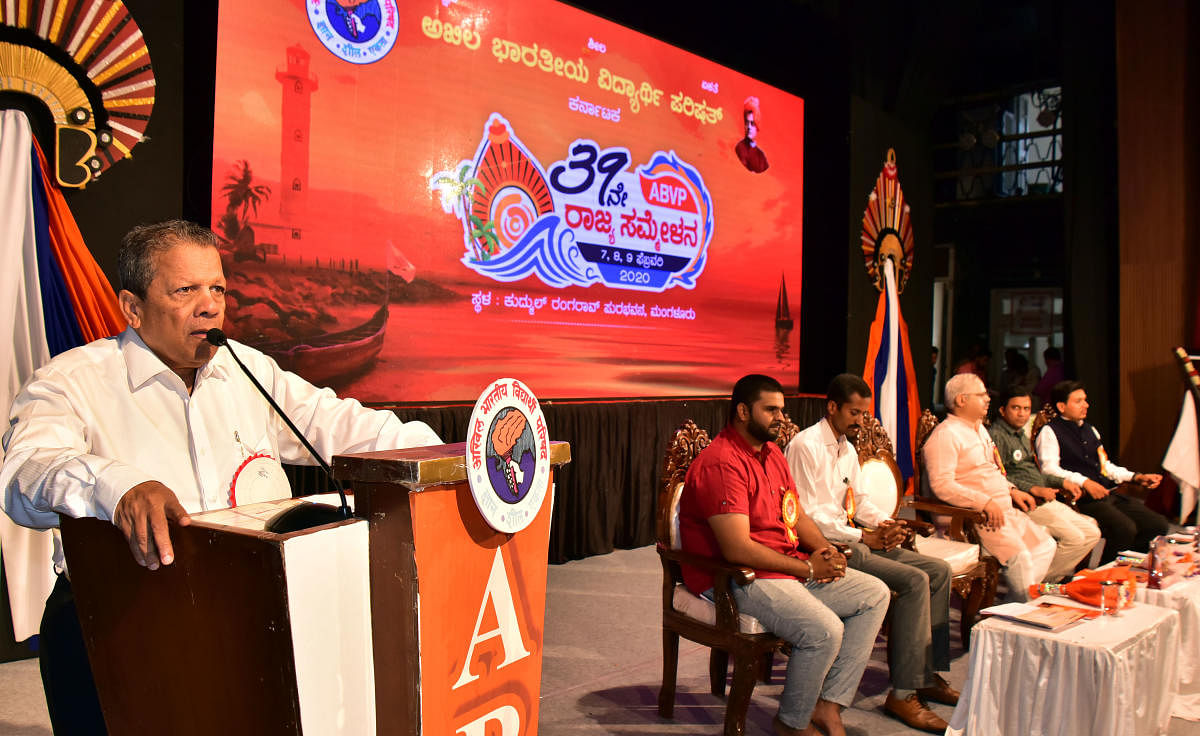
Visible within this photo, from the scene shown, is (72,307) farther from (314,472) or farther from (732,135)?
(732,135)

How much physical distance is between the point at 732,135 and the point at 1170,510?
4414 mm

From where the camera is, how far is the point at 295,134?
3.76 metres

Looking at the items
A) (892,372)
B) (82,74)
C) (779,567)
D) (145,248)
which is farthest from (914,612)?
(892,372)

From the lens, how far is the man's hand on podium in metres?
0.97

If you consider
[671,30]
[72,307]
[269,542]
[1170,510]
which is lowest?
[1170,510]

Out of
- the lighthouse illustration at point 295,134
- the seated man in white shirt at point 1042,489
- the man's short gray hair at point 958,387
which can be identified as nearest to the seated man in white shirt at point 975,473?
the man's short gray hair at point 958,387

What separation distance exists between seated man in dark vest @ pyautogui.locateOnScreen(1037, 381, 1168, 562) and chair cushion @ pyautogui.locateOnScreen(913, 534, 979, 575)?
147cm

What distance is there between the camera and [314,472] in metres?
3.88

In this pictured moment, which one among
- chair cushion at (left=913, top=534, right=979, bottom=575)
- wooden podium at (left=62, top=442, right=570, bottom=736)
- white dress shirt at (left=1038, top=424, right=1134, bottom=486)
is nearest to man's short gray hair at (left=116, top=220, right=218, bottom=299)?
wooden podium at (left=62, top=442, right=570, bottom=736)

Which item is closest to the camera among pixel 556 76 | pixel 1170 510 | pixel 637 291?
pixel 556 76

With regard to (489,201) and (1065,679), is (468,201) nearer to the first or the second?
(489,201)

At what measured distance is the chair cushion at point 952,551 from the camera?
3.51m

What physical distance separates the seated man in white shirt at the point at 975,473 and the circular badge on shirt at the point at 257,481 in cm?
325

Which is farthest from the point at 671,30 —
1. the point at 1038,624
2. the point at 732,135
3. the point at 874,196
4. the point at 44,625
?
the point at 44,625
